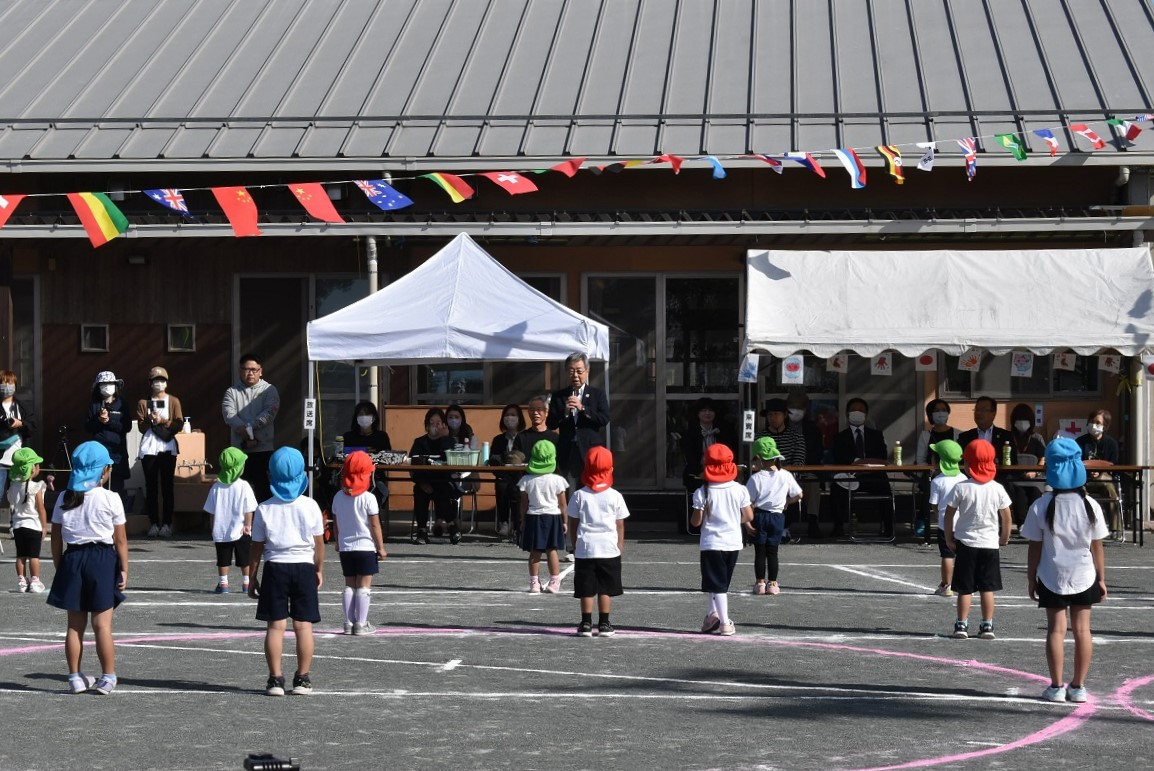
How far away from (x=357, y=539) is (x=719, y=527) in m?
2.51

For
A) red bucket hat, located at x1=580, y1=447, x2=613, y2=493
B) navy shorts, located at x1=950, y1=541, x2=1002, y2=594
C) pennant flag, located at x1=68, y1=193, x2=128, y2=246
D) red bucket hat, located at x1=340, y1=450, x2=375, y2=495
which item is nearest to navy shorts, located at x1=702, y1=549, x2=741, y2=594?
red bucket hat, located at x1=580, y1=447, x2=613, y2=493

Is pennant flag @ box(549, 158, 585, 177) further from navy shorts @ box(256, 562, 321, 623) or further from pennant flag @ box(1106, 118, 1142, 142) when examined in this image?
navy shorts @ box(256, 562, 321, 623)

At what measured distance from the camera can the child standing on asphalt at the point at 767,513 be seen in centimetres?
1317

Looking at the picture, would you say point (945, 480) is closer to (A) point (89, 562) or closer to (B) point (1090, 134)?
(A) point (89, 562)

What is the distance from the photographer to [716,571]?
1111 cm

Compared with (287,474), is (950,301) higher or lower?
higher

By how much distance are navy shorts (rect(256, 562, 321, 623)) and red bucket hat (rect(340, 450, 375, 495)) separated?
7.37ft

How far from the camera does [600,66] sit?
22781 millimetres

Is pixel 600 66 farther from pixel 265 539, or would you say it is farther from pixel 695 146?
pixel 265 539

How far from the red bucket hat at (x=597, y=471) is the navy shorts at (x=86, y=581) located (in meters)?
3.51

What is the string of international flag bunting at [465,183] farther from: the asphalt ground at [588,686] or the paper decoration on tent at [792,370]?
the asphalt ground at [588,686]

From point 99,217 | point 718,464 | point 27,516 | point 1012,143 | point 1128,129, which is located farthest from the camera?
point 1128,129

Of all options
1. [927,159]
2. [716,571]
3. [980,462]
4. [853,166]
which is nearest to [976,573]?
[980,462]

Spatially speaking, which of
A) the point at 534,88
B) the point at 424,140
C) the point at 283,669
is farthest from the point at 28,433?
the point at 283,669
